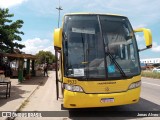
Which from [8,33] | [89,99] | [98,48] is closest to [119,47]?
[98,48]

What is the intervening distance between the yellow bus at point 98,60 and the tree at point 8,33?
2173cm

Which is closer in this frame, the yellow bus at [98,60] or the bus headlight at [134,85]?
the yellow bus at [98,60]

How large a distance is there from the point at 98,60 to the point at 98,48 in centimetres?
40

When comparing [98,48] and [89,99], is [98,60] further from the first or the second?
[89,99]

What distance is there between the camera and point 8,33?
3144 centimetres

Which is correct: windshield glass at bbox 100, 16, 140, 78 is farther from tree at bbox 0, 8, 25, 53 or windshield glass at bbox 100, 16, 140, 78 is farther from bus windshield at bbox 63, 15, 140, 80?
tree at bbox 0, 8, 25, 53

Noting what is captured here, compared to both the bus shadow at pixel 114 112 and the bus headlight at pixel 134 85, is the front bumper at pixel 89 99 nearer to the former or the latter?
the bus headlight at pixel 134 85

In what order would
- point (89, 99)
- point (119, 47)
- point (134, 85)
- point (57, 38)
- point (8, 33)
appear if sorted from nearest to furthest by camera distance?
point (89, 99) < point (57, 38) < point (134, 85) < point (119, 47) < point (8, 33)

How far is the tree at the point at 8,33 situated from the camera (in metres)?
31.1

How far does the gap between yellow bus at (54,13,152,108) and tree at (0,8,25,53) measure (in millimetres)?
21726

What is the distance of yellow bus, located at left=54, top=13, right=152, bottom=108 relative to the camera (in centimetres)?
868

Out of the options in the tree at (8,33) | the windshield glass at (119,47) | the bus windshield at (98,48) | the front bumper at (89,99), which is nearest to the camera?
the front bumper at (89,99)

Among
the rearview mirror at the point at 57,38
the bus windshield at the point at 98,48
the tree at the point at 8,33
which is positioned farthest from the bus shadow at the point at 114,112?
the tree at the point at 8,33

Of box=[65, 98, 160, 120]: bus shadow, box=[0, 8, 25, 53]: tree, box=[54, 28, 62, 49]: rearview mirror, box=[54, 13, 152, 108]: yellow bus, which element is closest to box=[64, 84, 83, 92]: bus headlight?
box=[54, 13, 152, 108]: yellow bus
